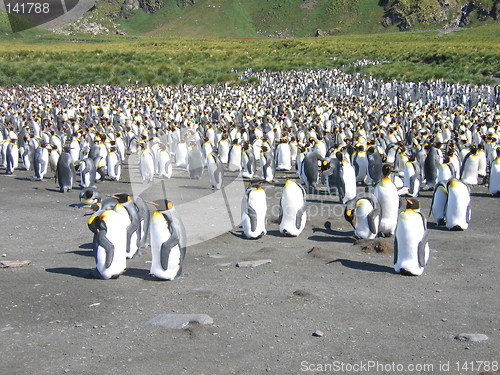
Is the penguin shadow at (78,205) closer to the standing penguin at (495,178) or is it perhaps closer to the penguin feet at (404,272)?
the penguin feet at (404,272)

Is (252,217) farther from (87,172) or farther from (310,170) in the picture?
(87,172)

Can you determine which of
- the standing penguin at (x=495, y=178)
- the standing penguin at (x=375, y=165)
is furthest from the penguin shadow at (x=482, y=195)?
the standing penguin at (x=375, y=165)

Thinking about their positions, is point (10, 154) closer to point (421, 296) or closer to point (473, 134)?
point (421, 296)

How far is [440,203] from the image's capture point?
9883 mm

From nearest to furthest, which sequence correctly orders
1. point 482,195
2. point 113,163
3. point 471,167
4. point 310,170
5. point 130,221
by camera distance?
point 130,221
point 482,195
point 310,170
point 471,167
point 113,163

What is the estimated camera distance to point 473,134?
61.8ft

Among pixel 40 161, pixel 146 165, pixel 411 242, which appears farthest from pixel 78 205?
pixel 411 242

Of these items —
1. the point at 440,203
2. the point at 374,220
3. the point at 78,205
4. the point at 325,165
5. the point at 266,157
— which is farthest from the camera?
the point at 266,157

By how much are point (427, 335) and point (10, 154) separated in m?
13.2

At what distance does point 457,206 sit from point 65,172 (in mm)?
8469

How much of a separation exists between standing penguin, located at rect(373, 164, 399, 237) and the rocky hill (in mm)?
126157

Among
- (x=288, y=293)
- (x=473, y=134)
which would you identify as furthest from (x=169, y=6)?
(x=288, y=293)

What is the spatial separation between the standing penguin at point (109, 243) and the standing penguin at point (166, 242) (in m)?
0.40

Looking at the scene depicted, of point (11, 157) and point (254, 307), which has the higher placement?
point (11, 157)
